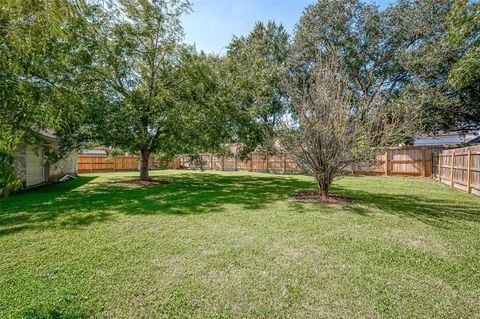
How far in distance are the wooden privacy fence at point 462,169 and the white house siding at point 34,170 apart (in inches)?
610

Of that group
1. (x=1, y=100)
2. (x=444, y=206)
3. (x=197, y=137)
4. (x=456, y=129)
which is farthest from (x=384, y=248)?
(x=456, y=129)

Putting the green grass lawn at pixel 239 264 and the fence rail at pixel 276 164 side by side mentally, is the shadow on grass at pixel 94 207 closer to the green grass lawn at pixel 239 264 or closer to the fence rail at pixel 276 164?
the green grass lawn at pixel 239 264

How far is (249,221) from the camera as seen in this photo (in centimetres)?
520

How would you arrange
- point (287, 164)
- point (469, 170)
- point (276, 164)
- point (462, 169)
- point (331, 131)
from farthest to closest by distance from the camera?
point (276, 164) < point (287, 164) < point (462, 169) < point (469, 170) < point (331, 131)

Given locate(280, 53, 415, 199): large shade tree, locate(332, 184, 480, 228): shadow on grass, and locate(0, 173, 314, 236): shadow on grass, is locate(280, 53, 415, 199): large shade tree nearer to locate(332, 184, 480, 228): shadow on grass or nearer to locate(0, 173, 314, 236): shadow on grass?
locate(332, 184, 480, 228): shadow on grass

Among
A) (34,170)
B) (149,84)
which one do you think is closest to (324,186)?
(149,84)

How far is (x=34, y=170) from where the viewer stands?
10.7 m

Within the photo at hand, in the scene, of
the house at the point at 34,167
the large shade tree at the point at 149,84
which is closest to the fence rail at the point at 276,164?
the large shade tree at the point at 149,84

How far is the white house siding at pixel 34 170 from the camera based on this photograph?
10.0 m

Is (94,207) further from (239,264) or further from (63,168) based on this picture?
(63,168)

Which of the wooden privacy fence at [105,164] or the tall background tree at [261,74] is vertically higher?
the tall background tree at [261,74]

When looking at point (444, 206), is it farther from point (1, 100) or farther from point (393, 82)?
point (393, 82)

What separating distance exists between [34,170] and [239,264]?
38.3 ft

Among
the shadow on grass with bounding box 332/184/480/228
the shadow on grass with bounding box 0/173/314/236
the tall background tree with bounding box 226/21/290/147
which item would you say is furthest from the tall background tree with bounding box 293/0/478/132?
the shadow on grass with bounding box 0/173/314/236
